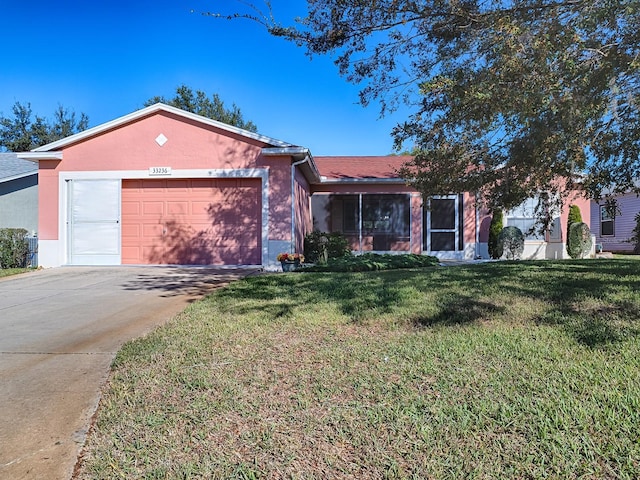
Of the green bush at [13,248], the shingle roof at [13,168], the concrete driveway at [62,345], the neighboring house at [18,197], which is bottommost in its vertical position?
the concrete driveway at [62,345]

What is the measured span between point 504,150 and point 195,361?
6073 mm

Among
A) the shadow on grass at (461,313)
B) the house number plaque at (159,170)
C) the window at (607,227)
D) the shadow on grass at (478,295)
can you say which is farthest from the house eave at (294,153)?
the window at (607,227)

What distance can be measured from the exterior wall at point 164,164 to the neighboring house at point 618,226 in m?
15.2

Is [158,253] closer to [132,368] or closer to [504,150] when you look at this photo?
[132,368]

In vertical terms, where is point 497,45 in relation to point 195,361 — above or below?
above

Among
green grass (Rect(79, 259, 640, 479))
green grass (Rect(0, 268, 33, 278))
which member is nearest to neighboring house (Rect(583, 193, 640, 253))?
green grass (Rect(79, 259, 640, 479))

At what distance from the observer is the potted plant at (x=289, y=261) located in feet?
31.2

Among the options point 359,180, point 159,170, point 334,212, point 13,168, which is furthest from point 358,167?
point 13,168

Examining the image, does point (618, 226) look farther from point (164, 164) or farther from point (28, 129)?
point (28, 129)

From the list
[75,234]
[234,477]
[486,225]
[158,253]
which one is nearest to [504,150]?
[234,477]

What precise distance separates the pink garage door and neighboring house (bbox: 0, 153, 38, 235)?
6.30 metres

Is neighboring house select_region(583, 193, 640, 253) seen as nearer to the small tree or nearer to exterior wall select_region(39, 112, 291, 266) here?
exterior wall select_region(39, 112, 291, 266)

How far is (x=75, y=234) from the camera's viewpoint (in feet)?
35.3

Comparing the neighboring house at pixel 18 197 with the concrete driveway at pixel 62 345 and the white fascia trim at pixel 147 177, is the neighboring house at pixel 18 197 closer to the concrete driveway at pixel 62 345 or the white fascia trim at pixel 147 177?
the white fascia trim at pixel 147 177
